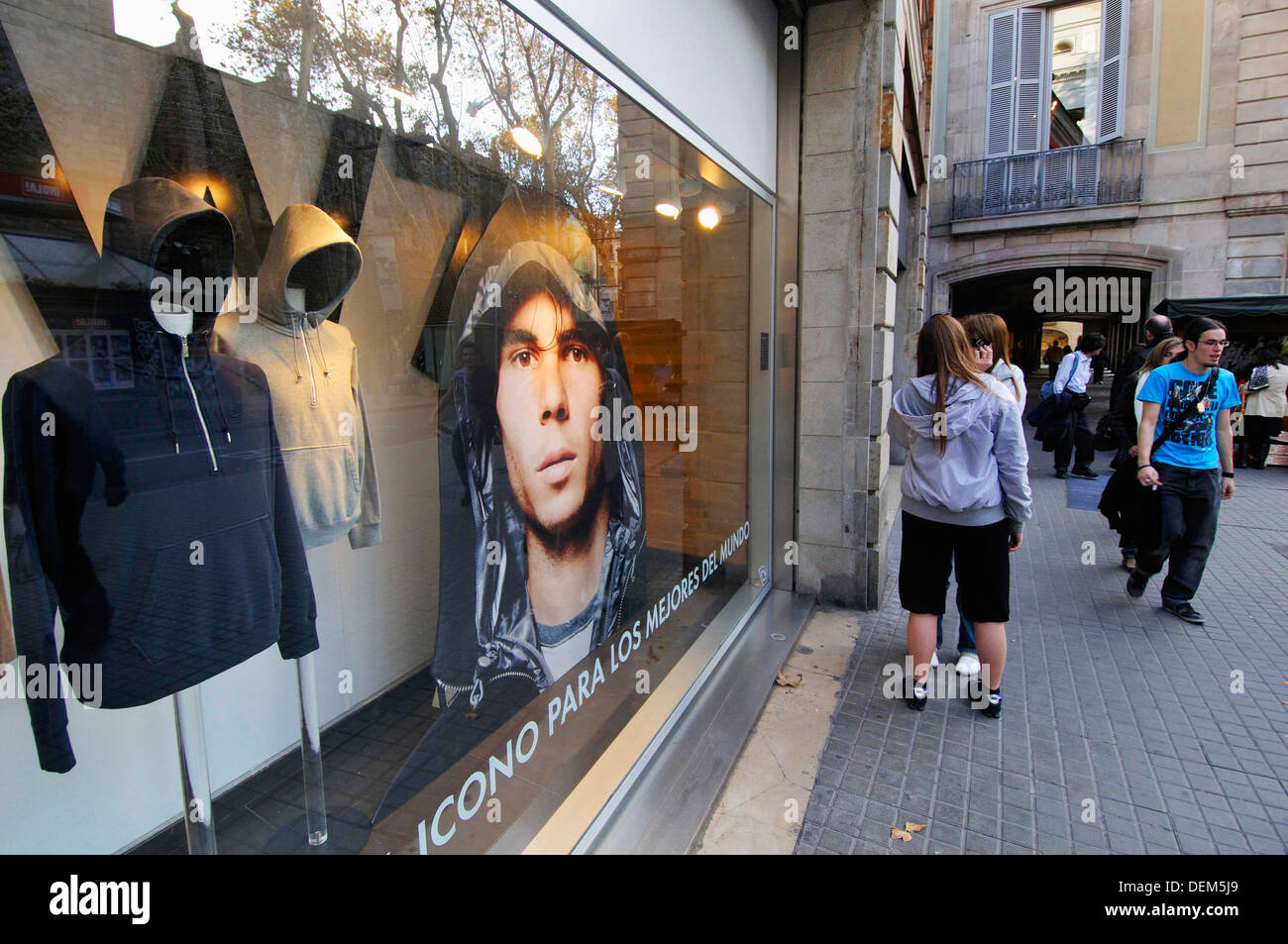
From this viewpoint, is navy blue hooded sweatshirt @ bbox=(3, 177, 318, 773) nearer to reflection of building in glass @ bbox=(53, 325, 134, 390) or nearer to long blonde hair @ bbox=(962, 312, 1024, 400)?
reflection of building in glass @ bbox=(53, 325, 134, 390)

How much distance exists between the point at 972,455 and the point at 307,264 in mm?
2961

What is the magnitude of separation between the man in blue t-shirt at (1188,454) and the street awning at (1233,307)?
7963mm

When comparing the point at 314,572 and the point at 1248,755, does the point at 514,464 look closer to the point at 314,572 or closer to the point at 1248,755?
the point at 314,572

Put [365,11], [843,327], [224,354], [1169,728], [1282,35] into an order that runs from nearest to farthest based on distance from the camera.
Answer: [224,354] → [365,11] → [1169,728] → [843,327] → [1282,35]

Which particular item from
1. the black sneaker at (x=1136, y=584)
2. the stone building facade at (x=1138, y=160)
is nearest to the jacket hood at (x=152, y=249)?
the black sneaker at (x=1136, y=584)

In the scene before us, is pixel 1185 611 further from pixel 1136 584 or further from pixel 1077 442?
pixel 1077 442

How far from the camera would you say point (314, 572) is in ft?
7.91

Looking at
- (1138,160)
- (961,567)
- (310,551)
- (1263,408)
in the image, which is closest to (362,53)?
(310,551)

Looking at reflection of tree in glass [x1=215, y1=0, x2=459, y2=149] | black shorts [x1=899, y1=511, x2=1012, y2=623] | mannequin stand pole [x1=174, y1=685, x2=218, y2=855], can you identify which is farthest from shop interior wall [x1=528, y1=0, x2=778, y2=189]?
black shorts [x1=899, y1=511, x2=1012, y2=623]

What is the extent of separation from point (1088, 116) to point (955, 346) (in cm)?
1686

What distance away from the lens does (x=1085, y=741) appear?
329 centimetres

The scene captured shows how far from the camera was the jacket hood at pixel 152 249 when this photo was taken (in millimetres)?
1363

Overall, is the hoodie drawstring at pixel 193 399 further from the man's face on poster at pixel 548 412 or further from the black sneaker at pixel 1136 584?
the black sneaker at pixel 1136 584

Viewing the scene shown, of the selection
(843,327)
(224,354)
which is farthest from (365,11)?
(843,327)
